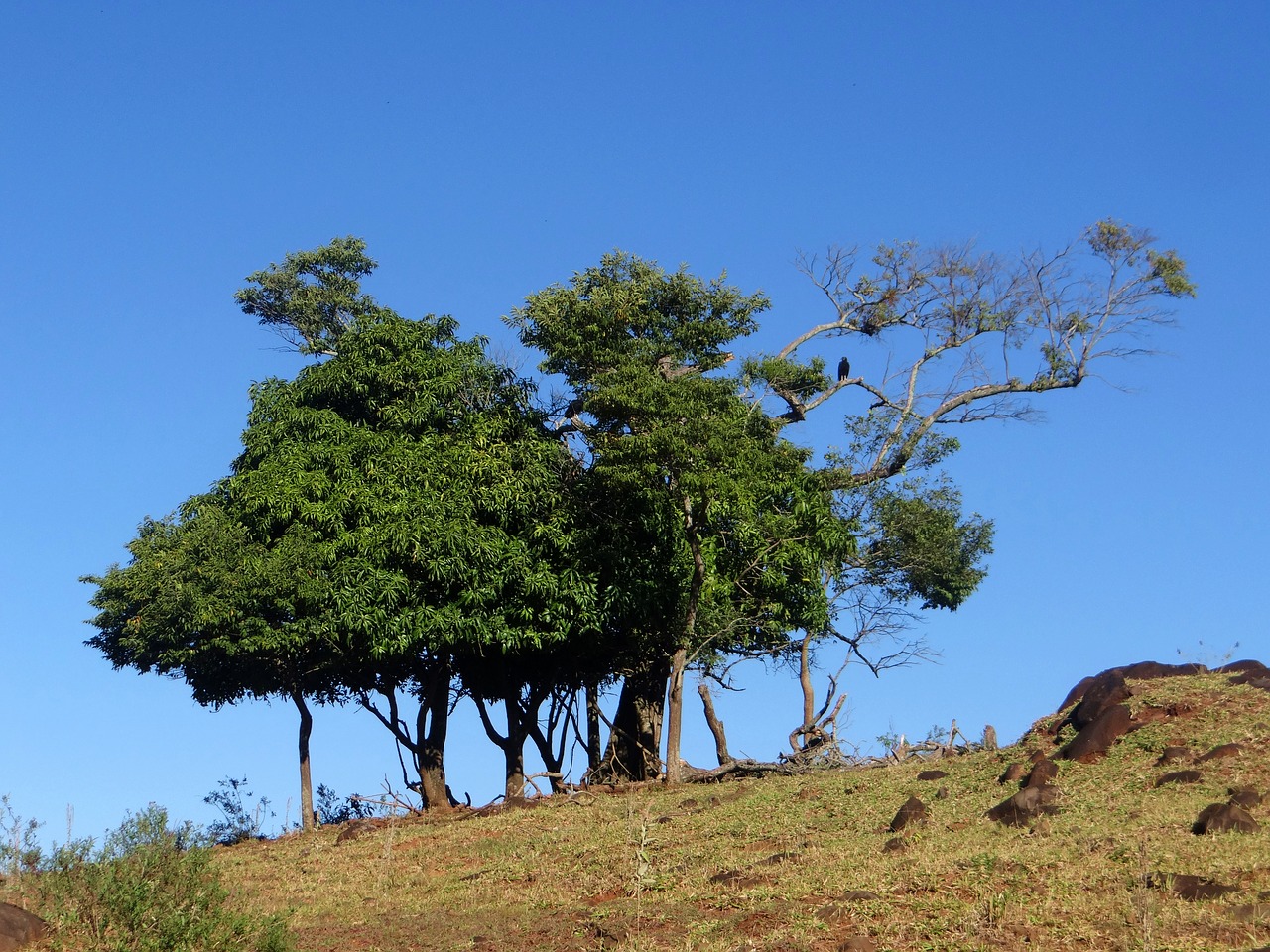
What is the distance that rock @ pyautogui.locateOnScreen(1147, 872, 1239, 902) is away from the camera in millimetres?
11000

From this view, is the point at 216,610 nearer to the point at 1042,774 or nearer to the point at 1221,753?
the point at 1042,774

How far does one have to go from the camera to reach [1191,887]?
1113 centimetres

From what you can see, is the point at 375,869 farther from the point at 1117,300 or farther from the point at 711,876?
the point at 1117,300

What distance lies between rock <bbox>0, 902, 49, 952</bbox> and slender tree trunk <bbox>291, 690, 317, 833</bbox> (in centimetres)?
1175

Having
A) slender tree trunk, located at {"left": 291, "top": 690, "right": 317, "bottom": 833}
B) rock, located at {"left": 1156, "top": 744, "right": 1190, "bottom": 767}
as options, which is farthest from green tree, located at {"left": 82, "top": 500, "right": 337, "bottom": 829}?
rock, located at {"left": 1156, "top": 744, "right": 1190, "bottom": 767}

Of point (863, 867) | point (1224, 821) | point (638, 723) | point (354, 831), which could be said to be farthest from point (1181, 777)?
point (638, 723)

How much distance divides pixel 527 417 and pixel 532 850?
10.6 m

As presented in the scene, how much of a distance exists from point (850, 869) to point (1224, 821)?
3565mm

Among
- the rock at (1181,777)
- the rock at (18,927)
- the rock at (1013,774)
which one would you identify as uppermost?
the rock at (1013,774)

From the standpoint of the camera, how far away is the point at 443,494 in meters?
23.2

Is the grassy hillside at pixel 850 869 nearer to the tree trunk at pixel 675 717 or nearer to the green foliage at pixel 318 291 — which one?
the tree trunk at pixel 675 717

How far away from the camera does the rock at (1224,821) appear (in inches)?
497

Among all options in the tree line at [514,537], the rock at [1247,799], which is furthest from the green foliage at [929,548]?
the rock at [1247,799]

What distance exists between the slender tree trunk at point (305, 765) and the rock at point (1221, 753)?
14.8m
